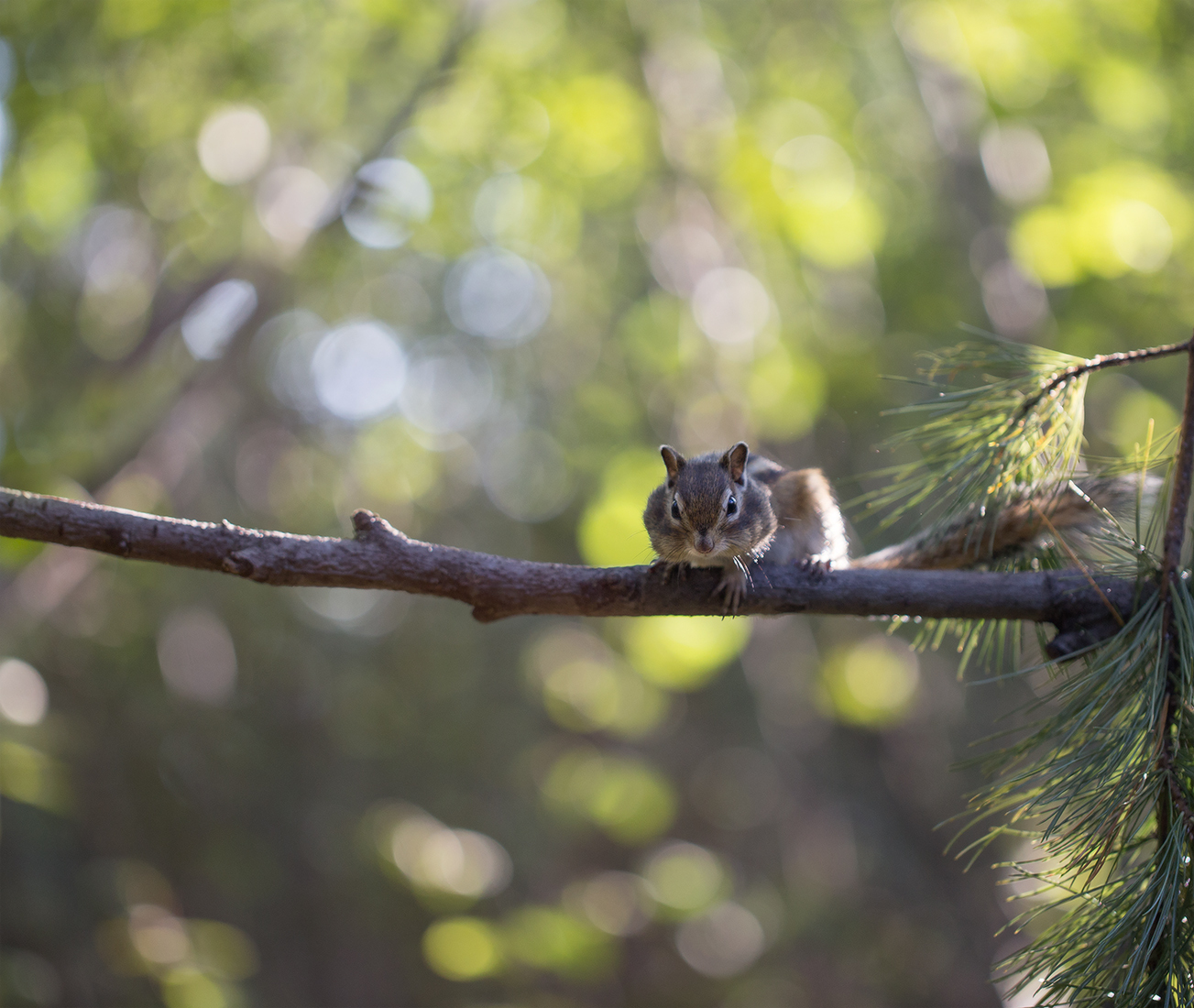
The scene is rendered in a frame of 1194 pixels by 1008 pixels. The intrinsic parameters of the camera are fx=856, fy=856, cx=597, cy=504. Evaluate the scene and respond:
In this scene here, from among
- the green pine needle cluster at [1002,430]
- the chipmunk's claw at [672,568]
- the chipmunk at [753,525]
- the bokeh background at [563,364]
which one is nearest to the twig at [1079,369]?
the green pine needle cluster at [1002,430]

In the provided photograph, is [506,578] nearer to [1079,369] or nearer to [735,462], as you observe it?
[735,462]

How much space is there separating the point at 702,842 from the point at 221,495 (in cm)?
597

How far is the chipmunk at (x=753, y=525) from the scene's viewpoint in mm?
1948

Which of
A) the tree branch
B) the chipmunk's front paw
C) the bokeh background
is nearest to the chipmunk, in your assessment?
the chipmunk's front paw

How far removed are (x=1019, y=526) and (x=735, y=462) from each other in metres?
0.72

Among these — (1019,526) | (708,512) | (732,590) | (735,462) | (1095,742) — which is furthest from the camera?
(735,462)

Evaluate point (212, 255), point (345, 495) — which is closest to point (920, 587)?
point (212, 255)

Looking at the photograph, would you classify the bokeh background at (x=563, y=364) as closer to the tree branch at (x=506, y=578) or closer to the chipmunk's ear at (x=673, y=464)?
the tree branch at (x=506, y=578)

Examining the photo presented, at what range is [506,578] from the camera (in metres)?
1.61

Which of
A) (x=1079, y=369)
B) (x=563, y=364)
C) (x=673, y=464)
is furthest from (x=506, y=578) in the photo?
(x=563, y=364)

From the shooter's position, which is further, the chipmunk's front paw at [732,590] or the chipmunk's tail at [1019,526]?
the chipmunk's tail at [1019,526]

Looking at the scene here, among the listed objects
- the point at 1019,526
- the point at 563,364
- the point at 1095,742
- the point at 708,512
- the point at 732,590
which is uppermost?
the point at 563,364

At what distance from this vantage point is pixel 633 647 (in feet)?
10.8

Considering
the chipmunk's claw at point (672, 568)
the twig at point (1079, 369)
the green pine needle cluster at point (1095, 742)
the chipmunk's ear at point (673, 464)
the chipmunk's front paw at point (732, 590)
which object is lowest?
the green pine needle cluster at point (1095, 742)
